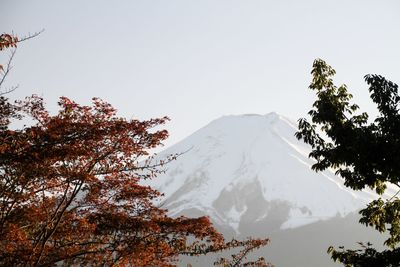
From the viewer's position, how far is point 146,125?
34.8 feet

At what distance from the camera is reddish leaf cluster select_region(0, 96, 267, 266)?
9.14 m

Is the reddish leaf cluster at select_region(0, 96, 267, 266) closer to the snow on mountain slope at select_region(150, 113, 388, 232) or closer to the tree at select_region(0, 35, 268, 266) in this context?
the tree at select_region(0, 35, 268, 266)

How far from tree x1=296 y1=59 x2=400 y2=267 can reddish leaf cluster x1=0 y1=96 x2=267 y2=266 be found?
4.13m

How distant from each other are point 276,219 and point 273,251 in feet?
98.6

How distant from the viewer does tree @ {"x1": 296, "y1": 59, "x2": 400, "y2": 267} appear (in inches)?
341

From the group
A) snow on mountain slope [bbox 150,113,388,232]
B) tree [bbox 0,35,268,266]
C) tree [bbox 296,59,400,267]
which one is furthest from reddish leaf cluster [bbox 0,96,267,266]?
snow on mountain slope [bbox 150,113,388,232]

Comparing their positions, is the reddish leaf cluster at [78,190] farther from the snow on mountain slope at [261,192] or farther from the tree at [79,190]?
the snow on mountain slope at [261,192]

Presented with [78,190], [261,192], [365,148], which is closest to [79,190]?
[78,190]

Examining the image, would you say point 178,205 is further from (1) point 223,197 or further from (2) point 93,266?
(2) point 93,266

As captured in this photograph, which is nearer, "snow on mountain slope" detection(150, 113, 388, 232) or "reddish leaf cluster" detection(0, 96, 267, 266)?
"reddish leaf cluster" detection(0, 96, 267, 266)

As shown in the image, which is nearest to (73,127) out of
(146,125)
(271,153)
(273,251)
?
(146,125)

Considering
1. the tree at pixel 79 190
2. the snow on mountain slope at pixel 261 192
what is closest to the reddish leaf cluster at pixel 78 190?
the tree at pixel 79 190

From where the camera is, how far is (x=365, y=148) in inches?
339

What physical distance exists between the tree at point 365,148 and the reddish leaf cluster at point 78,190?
413cm
